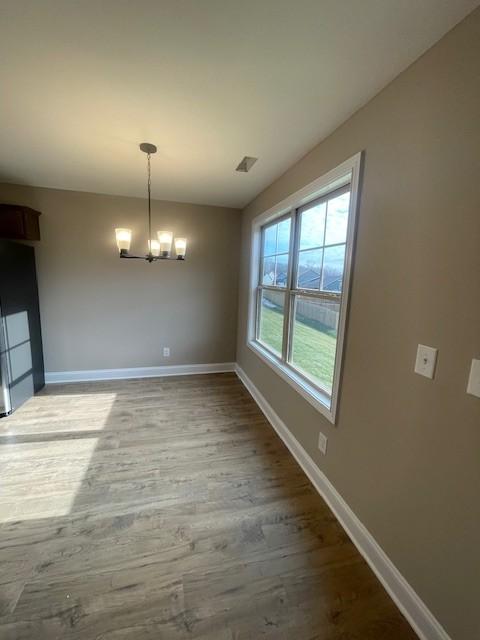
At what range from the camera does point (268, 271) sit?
320 centimetres

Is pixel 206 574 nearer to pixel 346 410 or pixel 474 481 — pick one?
pixel 346 410

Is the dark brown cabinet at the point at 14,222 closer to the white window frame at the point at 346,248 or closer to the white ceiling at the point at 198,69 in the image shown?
the white ceiling at the point at 198,69

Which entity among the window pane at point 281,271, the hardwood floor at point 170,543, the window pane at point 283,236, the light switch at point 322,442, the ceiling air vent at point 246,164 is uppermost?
the ceiling air vent at point 246,164

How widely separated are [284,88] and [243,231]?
237 cm

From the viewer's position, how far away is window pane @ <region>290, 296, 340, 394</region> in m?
2.01

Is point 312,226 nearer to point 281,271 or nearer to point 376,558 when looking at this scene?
point 281,271

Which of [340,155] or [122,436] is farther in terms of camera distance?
[122,436]

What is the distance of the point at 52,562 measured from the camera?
140cm

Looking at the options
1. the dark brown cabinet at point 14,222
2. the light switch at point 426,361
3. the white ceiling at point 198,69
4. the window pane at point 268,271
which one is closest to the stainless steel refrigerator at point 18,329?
the dark brown cabinet at point 14,222

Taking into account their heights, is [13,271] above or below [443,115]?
below

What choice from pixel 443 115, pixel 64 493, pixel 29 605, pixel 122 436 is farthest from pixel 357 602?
pixel 443 115

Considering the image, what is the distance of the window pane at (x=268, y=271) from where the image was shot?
3069 millimetres

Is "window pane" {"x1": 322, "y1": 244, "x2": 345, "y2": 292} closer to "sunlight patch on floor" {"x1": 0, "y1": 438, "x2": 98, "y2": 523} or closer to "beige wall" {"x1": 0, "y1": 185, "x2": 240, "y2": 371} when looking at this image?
"beige wall" {"x1": 0, "y1": 185, "x2": 240, "y2": 371}

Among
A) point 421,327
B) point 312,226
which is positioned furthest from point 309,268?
point 421,327
